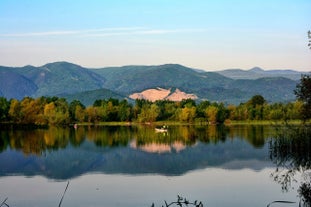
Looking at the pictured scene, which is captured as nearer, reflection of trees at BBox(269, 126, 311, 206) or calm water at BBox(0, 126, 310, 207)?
calm water at BBox(0, 126, 310, 207)

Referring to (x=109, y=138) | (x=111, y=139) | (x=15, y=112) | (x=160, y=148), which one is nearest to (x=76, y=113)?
(x=15, y=112)

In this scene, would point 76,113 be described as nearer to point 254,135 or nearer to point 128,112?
point 128,112

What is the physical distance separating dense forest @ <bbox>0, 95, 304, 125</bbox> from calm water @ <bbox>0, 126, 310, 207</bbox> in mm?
56330

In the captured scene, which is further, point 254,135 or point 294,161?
point 254,135

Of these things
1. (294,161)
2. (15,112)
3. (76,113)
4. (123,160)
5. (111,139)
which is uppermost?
(15,112)

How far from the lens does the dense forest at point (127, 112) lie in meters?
99.0

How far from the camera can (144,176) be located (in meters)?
26.7

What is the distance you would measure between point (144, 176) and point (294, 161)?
8.06 meters

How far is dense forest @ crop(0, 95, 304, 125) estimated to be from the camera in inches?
3898

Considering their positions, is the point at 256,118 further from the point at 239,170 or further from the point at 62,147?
the point at 239,170

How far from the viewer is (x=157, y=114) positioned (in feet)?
377

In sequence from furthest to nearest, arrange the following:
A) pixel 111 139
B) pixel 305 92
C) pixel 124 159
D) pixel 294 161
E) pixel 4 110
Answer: pixel 4 110 → pixel 111 139 → pixel 124 159 → pixel 294 161 → pixel 305 92

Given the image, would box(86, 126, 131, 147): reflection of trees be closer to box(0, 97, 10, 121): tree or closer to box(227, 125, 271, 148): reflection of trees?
box(227, 125, 271, 148): reflection of trees

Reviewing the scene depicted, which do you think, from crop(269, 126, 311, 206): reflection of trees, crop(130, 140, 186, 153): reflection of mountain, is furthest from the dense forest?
crop(269, 126, 311, 206): reflection of trees
